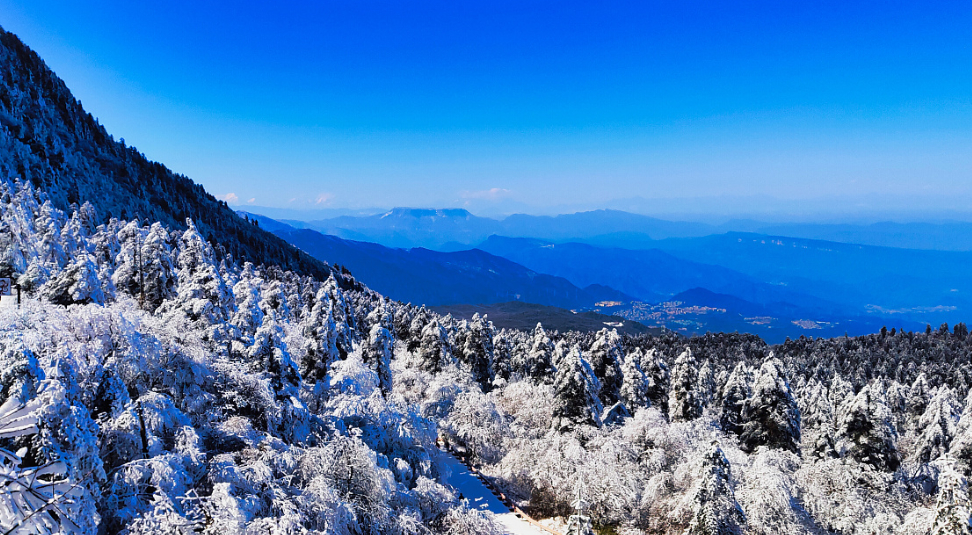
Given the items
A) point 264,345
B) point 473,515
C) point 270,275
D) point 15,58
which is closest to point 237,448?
point 264,345

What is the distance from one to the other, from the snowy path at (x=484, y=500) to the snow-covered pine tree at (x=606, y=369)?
595 inches

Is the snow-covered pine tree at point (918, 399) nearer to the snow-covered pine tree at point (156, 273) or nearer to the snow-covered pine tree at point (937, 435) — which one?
the snow-covered pine tree at point (937, 435)

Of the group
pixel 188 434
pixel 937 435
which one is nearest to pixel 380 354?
pixel 188 434

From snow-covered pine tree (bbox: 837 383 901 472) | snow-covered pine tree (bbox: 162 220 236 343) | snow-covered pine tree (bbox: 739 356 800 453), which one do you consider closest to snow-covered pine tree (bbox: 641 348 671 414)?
snow-covered pine tree (bbox: 739 356 800 453)

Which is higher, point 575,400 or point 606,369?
point 575,400

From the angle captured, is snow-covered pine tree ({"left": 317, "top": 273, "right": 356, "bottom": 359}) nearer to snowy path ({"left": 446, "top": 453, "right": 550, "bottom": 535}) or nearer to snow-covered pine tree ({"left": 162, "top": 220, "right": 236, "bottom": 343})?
snow-covered pine tree ({"left": 162, "top": 220, "right": 236, "bottom": 343})

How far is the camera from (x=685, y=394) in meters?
45.3

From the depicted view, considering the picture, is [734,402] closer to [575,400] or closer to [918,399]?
[575,400]

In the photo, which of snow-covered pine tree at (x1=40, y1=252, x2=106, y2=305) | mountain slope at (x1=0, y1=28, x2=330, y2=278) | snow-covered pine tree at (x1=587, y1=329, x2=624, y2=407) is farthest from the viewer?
mountain slope at (x1=0, y1=28, x2=330, y2=278)

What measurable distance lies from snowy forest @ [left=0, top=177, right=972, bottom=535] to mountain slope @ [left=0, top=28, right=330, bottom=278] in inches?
3153

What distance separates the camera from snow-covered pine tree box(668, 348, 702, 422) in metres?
45.0

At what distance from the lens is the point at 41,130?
131875 mm

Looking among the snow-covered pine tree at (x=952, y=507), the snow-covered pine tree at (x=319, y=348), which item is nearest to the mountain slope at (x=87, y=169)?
the snow-covered pine tree at (x=319, y=348)

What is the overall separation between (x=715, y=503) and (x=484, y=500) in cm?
1852
